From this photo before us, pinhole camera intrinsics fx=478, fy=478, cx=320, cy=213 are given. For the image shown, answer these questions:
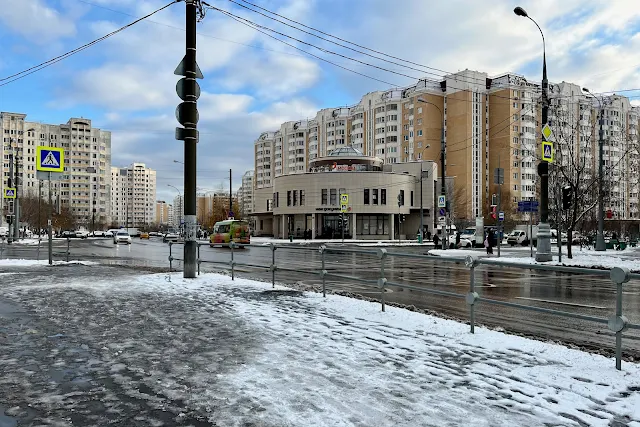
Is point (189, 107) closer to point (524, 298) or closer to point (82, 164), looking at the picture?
point (524, 298)

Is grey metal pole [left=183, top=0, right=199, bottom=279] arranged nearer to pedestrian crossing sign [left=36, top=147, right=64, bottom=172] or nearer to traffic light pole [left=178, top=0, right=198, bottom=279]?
traffic light pole [left=178, top=0, right=198, bottom=279]

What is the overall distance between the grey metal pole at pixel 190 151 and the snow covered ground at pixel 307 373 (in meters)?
4.91

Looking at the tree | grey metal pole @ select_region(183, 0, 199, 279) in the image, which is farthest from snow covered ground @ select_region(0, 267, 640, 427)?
the tree

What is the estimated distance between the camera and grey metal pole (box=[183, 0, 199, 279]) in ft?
42.0

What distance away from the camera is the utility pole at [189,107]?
504 inches

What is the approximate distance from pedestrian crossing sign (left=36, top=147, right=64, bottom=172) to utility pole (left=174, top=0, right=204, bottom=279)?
24.4 feet

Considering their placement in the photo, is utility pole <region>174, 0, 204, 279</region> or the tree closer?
utility pole <region>174, 0, 204, 279</region>

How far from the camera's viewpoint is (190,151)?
42.8 ft

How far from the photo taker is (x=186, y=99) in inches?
507

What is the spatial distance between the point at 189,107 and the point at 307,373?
9.85 m

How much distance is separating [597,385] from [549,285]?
10725mm

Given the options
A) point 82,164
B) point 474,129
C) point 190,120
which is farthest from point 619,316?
point 82,164

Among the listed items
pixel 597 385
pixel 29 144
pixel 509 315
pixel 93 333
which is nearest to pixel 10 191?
pixel 93 333

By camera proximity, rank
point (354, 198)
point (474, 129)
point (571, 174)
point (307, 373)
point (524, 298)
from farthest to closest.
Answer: point (474, 129) → point (354, 198) → point (571, 174) → point (524, 298) → point (307, 373)
